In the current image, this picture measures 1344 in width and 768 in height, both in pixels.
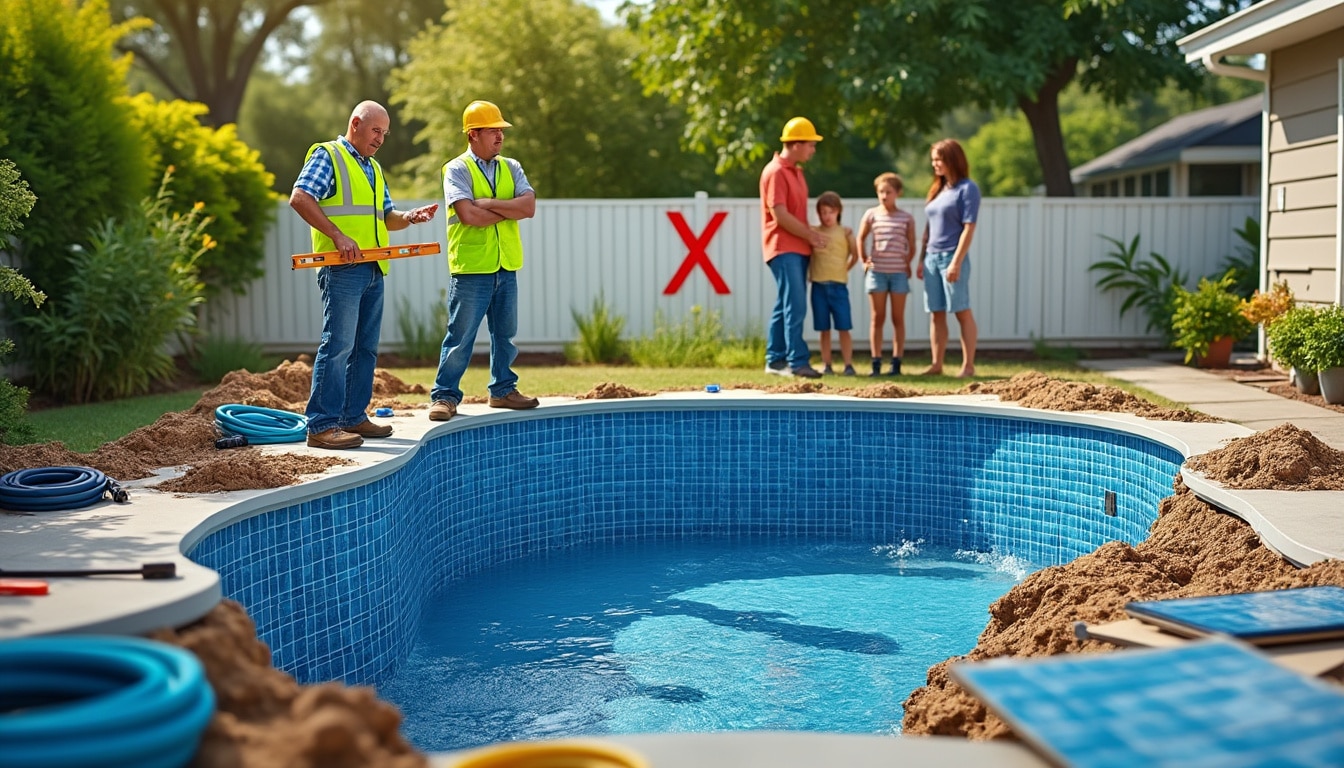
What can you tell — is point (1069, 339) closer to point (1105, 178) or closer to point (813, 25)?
point (813, 25)

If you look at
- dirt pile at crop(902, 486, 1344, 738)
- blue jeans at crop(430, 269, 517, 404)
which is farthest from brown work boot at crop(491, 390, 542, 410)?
dirt pile at crop(902, 486, 1344, 738)

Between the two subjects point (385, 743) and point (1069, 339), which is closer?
point (385, 743)

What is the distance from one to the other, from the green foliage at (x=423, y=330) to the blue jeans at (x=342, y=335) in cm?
577

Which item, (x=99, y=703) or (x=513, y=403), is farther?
(x=513, y=403)

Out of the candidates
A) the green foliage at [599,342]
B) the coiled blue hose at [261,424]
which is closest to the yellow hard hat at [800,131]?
the green foliage at [599,342]

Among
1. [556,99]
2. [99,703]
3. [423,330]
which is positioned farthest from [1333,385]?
[556,99]

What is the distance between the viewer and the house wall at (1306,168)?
9.93m

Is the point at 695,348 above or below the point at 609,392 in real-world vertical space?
above

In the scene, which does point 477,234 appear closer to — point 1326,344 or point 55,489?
point 55,489

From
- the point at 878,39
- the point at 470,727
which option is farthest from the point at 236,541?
the point at 878,39

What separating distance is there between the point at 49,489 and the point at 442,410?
2.50 meters

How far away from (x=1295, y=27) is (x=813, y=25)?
26.2ft

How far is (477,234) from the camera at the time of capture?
716 cm

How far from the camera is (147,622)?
3.16 m
